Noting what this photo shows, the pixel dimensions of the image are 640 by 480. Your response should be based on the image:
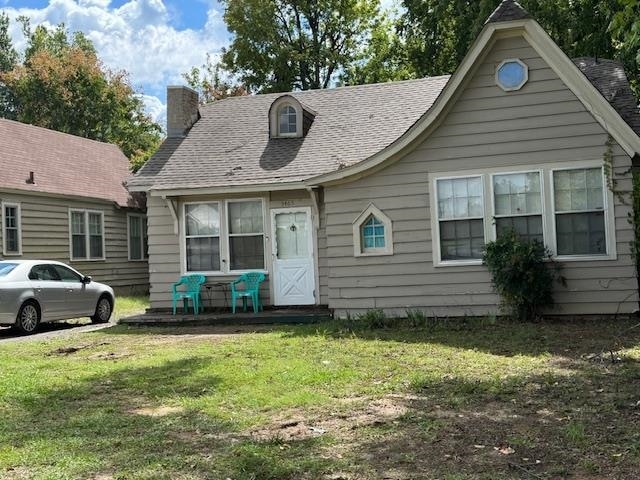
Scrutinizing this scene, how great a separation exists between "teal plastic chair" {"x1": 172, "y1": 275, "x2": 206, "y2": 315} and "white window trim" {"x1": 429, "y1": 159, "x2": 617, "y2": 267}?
209 inches

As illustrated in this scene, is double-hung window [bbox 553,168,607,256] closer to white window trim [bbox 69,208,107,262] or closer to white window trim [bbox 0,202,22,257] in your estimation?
white window trim [bbox 0,202,22,257]

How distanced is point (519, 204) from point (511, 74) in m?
2.23

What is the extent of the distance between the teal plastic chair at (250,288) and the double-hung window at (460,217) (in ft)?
13.8

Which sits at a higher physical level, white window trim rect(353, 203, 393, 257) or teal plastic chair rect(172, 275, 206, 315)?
white window trim rect(353, 203, 393, 257)

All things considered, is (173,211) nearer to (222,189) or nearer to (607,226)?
(222,189)

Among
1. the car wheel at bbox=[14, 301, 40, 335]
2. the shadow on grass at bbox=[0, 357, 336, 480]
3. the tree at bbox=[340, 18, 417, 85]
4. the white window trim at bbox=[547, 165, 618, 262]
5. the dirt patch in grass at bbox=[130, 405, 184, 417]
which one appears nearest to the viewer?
the shadow on grass at bbox=[0, 357, 336, 480]

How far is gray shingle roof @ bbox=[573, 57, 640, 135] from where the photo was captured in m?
11.9

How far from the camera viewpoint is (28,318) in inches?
489

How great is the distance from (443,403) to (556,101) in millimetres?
6871

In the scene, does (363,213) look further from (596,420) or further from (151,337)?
(596,420)

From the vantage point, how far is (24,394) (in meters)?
6.84

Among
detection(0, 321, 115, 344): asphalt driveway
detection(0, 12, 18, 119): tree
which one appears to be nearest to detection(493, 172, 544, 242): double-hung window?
detection(0, 321, 115, 344): asphalt driveway

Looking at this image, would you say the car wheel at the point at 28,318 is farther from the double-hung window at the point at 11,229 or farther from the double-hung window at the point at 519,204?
the double-hung window at the point at 519,204

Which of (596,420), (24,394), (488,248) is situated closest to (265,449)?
(596,420)
